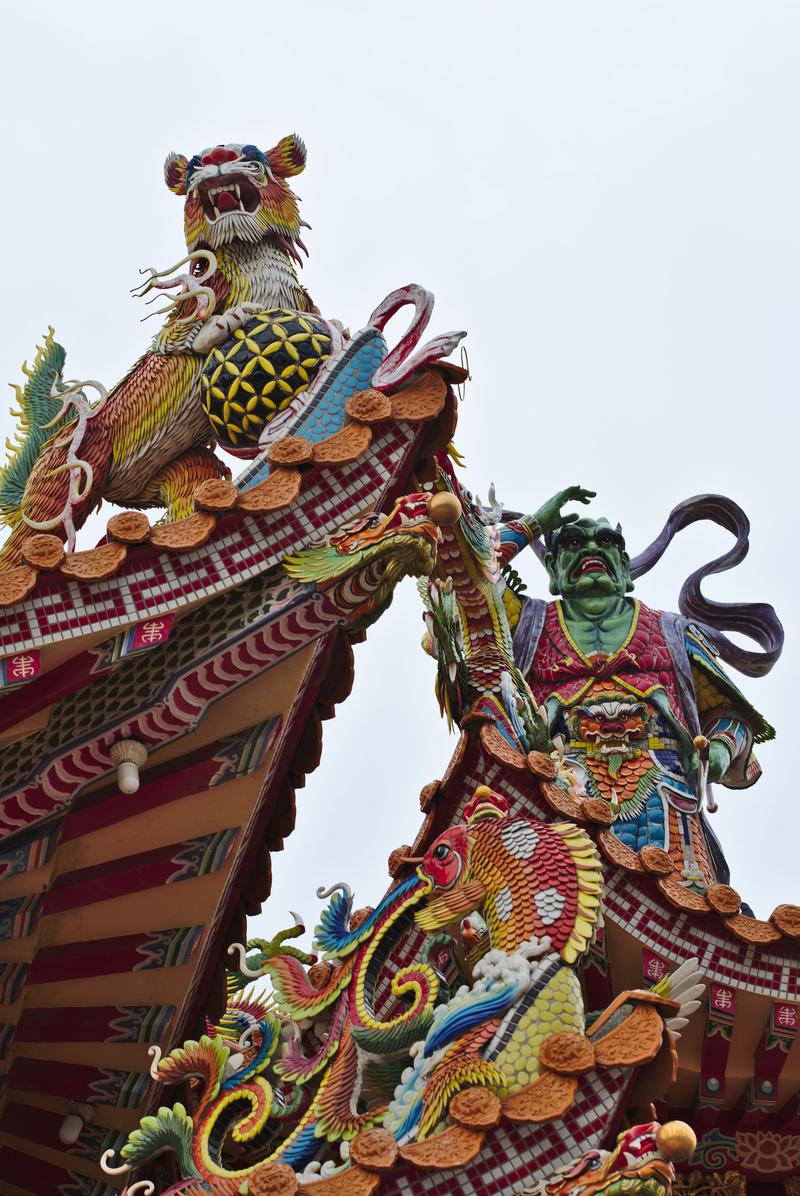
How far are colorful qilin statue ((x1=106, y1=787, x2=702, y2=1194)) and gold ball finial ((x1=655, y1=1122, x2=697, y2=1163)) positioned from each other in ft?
0.83

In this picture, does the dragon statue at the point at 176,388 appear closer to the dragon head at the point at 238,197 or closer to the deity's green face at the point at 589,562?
the dragon head at the point at 238,197

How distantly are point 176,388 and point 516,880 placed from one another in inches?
94.8

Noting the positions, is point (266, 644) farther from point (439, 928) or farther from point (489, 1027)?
point (489, 1027)

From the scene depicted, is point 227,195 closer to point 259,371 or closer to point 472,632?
point 259,371

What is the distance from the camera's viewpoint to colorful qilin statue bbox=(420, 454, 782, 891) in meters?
6.45

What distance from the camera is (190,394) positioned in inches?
263

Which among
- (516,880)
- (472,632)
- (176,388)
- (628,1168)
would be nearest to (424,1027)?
(516,880)

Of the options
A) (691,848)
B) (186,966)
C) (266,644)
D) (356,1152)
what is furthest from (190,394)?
(356,1152)

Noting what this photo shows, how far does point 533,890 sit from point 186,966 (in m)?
1.33

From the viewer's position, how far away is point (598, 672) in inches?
295

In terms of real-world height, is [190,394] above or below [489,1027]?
above

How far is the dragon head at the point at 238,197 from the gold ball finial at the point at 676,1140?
12.8 ft

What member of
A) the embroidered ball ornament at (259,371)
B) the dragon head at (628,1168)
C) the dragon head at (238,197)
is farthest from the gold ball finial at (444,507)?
the dragon head at (238,197)

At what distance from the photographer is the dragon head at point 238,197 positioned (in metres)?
7.08
